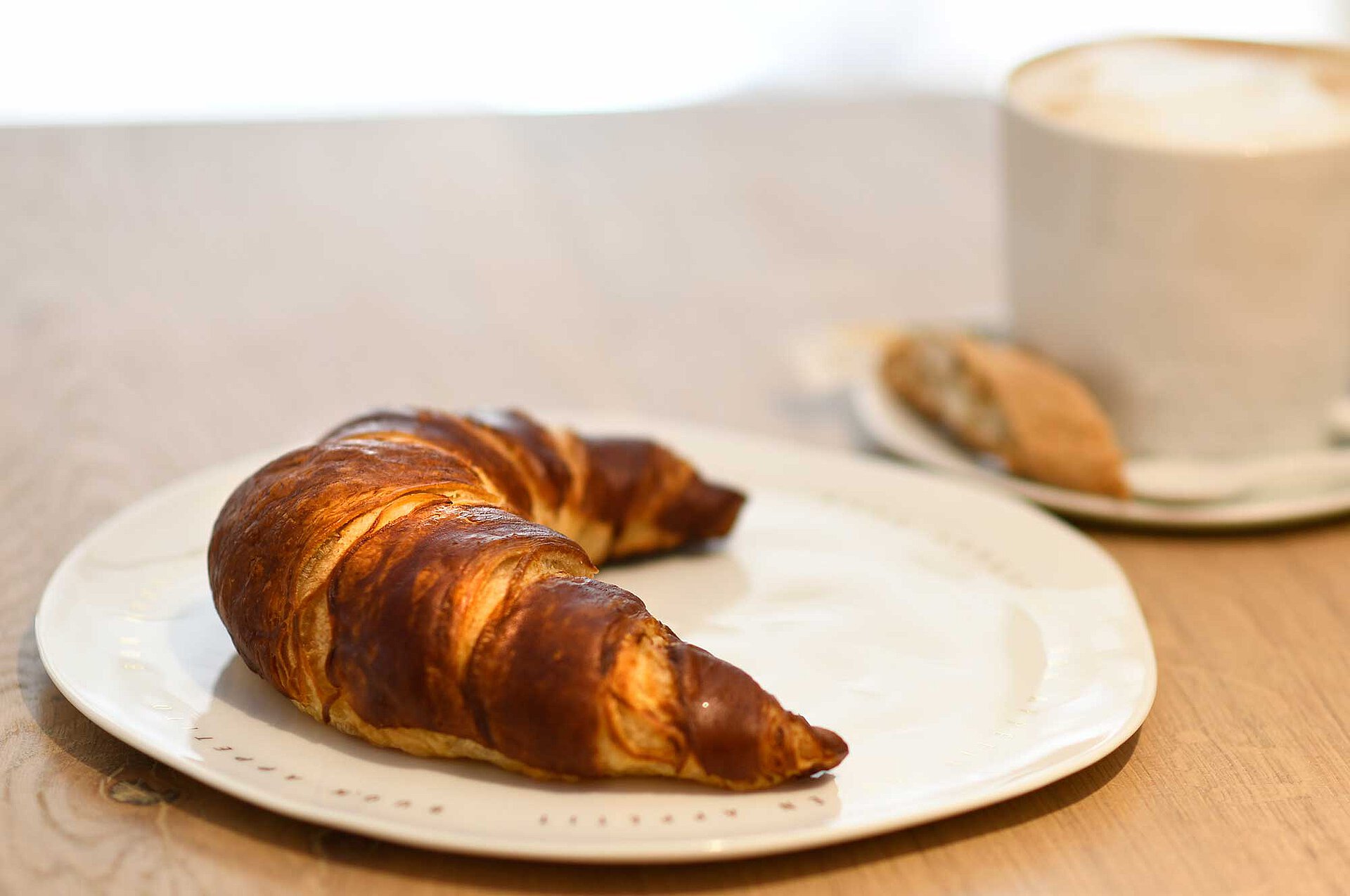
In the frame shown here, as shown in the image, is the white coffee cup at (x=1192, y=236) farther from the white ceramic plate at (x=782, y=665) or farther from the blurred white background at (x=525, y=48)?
the blurred white background at (x=525, y=48)

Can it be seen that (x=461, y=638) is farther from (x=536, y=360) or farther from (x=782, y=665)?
(x=536, y=360)

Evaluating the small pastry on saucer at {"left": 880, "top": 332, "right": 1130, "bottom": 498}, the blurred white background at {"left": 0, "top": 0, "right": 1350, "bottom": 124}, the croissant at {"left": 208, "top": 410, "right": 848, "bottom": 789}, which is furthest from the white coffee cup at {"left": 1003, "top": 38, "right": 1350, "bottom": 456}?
the blurred white background at {"left": 0, "top": 0, "right": 1350, "bottom": 124}

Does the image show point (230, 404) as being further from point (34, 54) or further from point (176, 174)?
point (34, 54)

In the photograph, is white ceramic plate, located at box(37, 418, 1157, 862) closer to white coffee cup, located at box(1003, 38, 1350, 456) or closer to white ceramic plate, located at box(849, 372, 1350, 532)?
white ceramic plate, located at box(849, 372, 1350, 532)

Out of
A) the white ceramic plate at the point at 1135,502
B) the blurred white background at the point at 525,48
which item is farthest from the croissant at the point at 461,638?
the blurred white background at the point at 525,48

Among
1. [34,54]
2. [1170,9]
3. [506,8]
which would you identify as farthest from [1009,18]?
[34,54]
